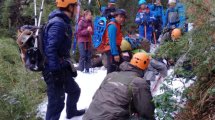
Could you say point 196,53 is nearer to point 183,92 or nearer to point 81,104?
point 183,92

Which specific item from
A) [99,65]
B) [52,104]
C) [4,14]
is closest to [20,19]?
[4,14]

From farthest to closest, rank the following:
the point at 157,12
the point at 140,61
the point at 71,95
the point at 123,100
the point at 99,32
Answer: the point at 157,12
the point at 99,32
the point at 71,95
the point at 140,61
the point at 123,100

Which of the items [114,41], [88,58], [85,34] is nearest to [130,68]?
[114,41]

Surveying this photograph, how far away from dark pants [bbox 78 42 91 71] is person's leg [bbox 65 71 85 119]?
3.47m

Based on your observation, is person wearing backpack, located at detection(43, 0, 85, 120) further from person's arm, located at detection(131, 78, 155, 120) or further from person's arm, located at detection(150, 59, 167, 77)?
person's arm, located at detection(150, 59, 167, 77)

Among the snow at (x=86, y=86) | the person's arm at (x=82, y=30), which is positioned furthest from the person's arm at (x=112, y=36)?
the person's arm at (x=82, y=30)

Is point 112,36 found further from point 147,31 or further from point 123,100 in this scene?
point 147,31

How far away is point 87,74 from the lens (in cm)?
1020

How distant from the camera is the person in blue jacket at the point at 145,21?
1268 cm

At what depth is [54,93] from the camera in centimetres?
582

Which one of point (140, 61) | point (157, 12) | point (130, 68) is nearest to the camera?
point (130, 68)

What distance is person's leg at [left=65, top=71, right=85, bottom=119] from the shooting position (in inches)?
236

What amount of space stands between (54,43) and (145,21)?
7540 millimetres

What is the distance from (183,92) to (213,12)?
976 millimetres
